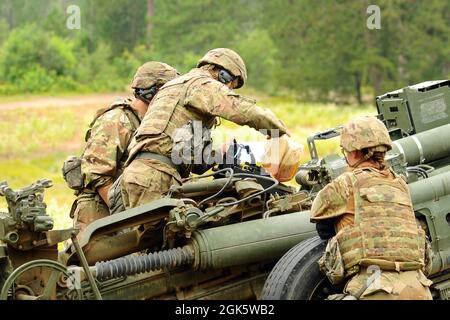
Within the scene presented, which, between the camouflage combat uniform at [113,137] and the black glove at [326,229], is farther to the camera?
the camouflage combat uniform at [113,137]

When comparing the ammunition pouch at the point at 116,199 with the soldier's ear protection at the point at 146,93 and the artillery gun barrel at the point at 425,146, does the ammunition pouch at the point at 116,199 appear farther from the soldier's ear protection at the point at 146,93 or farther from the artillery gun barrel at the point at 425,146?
the artillery gun barrel at the point at 425,146

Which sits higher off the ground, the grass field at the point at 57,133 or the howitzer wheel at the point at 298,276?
the grass field at the point at 57,133

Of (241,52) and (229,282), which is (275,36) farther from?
(229,282)

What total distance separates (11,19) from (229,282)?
5945 centimetres

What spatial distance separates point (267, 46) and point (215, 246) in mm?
36750

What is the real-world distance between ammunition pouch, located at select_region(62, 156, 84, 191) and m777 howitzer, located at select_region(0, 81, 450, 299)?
5.26 ft

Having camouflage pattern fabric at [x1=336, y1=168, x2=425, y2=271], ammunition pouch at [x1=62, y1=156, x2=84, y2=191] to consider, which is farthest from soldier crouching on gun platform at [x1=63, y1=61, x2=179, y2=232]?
camouflage pattern fabric at [x1=336, y1=168, x2=425, y2=271]

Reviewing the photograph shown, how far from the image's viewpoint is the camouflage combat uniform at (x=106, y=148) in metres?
8.14

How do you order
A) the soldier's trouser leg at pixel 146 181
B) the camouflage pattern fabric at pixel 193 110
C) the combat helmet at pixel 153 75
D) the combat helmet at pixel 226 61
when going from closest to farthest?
the camouflage pattern fabric at pixel 193 110, the soldier's trouser leg at pixel 146 181, the combat helmet at pixel 226 61, the combat helmet at pixel 153 75

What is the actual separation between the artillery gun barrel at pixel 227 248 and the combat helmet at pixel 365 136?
A: 1123 millimetres

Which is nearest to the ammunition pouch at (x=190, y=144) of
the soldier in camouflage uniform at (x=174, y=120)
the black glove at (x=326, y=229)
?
the soldier in camouflage uniform at (x=174, y=120)

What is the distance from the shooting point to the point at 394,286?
5367mm

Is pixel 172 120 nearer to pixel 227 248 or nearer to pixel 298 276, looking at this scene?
pixel 227 248

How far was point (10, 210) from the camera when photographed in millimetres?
5824
